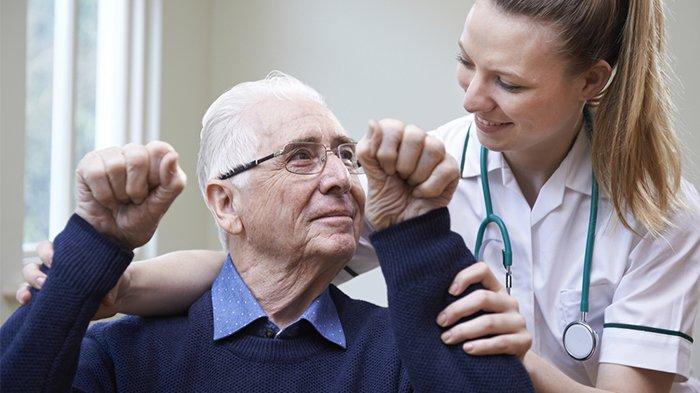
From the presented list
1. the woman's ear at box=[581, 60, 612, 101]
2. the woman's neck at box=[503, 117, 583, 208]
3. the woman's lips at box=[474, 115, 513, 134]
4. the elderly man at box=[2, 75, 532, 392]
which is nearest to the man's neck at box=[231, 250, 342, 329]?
the elderly man at box=[2, 75, 532, 392]

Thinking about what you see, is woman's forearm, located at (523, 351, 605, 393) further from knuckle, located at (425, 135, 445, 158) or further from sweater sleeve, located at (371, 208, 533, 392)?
knuckle, located at (425, 135, 445, 158)

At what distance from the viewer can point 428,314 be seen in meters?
1.30

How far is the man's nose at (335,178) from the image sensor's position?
1.63 metres

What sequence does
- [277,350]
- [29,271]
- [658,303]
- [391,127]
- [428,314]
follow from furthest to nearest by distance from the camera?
[658,303], [277,350], [29,271], [428,314], [391,127]

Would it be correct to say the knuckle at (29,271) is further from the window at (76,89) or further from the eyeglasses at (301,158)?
the window at (76,89)

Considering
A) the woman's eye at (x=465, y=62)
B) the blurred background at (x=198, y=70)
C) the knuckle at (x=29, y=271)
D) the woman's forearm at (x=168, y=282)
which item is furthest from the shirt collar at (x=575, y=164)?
the blurred background at (x=198, y=70)

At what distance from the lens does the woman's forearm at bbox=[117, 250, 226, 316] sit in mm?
1593

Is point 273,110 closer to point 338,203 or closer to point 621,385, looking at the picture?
point 338,203

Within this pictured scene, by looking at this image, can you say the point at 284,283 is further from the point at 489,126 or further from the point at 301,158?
the point at 489,126

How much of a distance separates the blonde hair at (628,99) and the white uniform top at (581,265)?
57mm

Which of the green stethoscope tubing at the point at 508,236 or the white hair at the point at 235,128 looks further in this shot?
the green stethoscope tubing at the point at 508,236

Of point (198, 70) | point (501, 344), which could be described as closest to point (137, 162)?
point (501, 344)

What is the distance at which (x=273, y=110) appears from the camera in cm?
170

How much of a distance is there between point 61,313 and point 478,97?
0.83 m
